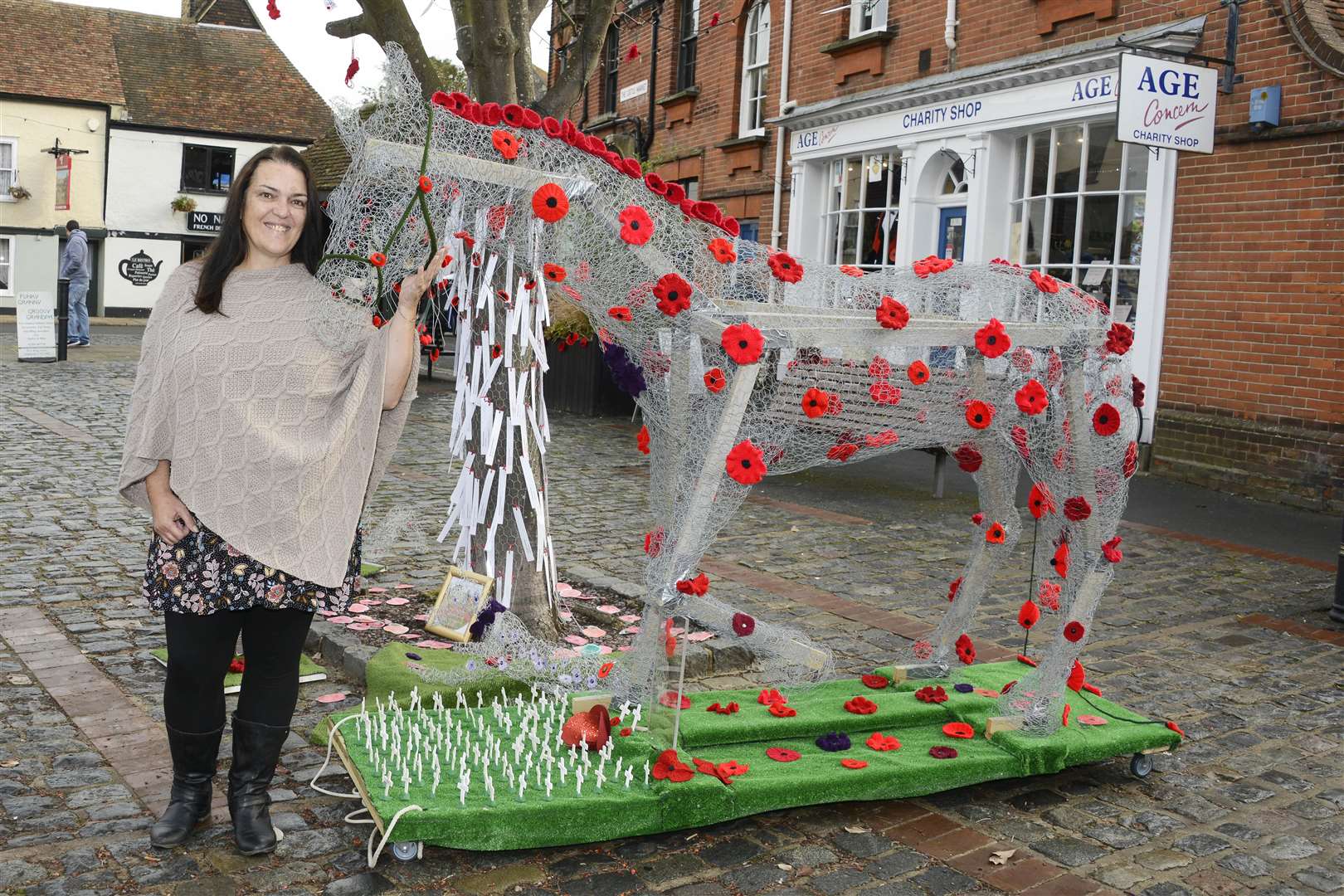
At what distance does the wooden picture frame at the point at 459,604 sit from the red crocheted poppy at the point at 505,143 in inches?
89.4

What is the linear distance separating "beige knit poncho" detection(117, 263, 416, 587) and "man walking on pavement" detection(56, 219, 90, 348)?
18995 mm

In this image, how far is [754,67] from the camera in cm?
1673

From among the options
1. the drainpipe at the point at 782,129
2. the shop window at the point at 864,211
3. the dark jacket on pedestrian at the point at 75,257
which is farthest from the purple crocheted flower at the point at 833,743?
the dark jacket on pedestrian at the point at 75,257

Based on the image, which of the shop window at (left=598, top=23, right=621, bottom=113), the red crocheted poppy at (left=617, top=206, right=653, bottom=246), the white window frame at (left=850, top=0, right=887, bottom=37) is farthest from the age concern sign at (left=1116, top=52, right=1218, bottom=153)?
the shop window at (left=598, top=23, right=621, bottom=113)

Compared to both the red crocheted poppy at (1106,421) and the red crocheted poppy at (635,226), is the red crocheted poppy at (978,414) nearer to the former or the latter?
the red crocheted poppy at (1106,421)

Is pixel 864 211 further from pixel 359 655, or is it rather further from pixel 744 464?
pixel 744 464

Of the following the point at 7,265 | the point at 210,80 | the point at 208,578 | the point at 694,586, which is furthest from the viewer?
the point at 210,80

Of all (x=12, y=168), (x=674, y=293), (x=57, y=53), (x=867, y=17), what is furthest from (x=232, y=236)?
(x=57, y=53)

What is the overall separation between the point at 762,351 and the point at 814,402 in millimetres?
247

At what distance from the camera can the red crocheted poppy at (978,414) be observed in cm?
389

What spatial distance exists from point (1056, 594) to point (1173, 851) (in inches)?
35.6

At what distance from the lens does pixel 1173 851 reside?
3.49 metres

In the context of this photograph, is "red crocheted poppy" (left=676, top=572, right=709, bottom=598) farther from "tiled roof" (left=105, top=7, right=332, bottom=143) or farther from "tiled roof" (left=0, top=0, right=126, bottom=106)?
"tiled roof" (left=105, top=7, right=332, bottom=143)

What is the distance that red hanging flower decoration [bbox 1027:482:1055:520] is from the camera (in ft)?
13.4
